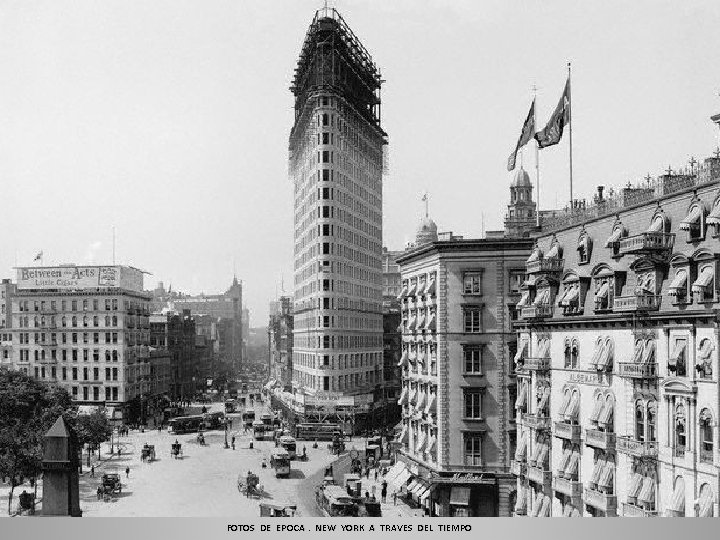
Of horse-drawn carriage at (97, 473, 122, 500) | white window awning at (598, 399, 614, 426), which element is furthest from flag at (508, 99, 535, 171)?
horse-drawn carriage at (97, 473, 122, 500)

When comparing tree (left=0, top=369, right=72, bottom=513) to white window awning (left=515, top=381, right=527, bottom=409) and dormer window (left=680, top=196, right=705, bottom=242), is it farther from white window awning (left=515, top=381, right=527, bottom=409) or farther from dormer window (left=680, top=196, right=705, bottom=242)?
dormer window (left=680, top=196, right=705, bottom=242)

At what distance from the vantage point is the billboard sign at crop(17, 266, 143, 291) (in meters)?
100

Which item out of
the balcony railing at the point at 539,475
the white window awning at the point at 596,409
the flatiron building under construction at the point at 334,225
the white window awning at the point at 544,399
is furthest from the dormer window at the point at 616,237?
the flatiron building under construction at the point at 334,225

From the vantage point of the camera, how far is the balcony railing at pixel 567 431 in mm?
37000

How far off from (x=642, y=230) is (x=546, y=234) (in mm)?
10086

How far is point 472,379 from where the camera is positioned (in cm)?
5125

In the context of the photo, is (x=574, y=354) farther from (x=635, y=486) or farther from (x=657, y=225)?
(x=657, y=225)

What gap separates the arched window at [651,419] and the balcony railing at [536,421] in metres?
8.70

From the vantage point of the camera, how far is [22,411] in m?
63.2

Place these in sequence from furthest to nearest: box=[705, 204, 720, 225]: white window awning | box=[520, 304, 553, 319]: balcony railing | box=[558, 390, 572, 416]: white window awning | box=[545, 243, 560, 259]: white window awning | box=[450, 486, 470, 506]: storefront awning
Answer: box=[450, 486, 470, 506]: storefront awning < box=[545, 243, 560, 259]: white window awning < box=[520, 304, 553, 319]: balcony railing < box=[558, 390, 572, 416]: white window awning < box=[705, 204, 720, 225]: white window awning

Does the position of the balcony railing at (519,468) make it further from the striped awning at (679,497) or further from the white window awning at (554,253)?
the striped awning at (679,497)

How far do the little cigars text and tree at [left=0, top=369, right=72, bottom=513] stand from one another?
71.0 feet

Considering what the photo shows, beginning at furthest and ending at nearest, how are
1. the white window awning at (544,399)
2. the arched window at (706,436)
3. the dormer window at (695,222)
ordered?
the white window awning at (544,399) → the dormer window at (695,222) → the arched window at (706,436)

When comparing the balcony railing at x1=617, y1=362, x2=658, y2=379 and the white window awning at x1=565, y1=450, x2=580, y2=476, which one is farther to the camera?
the white window awning at x1=565, y1=450, x2=580, y2=476
